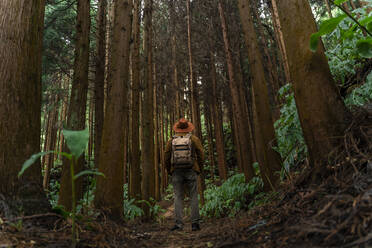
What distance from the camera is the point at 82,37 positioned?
5.75 metres

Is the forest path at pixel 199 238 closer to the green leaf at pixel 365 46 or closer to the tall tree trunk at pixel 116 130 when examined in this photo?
the tall tree trunk at pixel 116 130

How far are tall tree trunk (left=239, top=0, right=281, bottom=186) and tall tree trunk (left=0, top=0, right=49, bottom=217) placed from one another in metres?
4.05

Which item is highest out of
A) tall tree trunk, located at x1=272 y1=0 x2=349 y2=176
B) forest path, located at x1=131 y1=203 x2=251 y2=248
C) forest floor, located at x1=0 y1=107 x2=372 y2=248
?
tall tree trunk, located at x1=272 y1=0 x2=349 y2=176

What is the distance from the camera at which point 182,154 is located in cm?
476

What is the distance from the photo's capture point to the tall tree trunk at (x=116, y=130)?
361 centimetres

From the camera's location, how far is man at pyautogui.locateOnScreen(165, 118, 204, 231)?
4.76 metres

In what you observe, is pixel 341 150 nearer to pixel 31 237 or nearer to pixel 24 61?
pixel 31 237

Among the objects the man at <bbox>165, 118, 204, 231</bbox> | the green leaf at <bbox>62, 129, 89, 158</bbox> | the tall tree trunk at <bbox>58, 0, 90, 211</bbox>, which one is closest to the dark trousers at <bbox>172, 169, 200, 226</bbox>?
the man at <bbox>165, 118, 204, 231</bbox>

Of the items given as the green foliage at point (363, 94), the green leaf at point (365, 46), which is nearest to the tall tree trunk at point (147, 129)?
the green foliage at point (363, 94)

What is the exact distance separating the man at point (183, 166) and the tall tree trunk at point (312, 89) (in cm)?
279

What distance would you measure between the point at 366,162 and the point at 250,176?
5.31m

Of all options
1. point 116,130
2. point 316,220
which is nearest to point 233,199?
point 116,130

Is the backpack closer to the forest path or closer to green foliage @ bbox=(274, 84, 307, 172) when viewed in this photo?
the forest path

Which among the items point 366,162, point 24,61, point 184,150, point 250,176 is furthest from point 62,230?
point 250,176
